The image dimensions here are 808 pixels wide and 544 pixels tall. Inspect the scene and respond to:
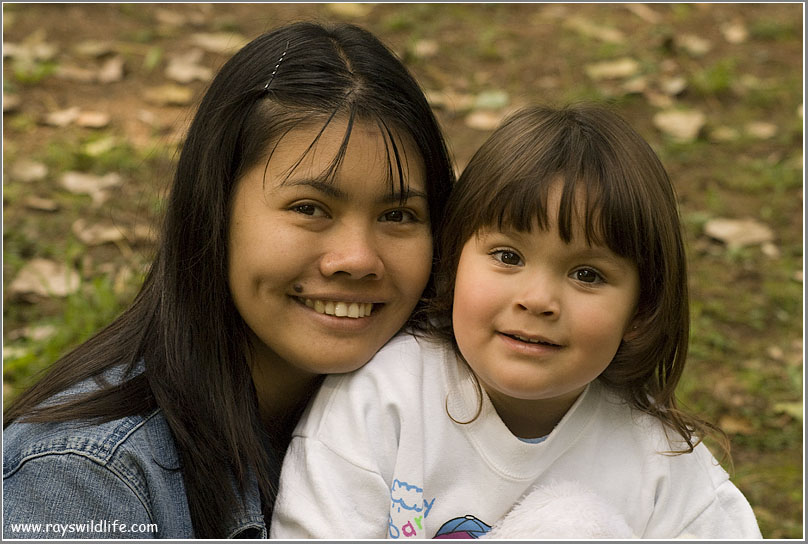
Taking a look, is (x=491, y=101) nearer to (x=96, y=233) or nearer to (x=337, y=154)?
(x=96, y=233)

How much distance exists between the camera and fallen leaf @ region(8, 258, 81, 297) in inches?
102

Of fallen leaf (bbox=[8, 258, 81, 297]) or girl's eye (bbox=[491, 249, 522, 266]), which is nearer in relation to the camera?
girl's eye (bbox=[491, 249, 522, 266])

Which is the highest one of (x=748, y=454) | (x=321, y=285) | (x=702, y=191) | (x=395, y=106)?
(x=395, y=106)

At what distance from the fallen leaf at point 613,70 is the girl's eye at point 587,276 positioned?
2.61 m

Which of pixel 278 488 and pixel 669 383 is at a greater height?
pixel 669 383

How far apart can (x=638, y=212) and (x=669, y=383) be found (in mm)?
385

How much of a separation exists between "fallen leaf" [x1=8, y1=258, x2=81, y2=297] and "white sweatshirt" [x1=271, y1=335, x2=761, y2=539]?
1.26 meters

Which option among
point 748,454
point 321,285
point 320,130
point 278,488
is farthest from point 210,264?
point 748,454

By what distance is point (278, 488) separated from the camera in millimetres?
1636

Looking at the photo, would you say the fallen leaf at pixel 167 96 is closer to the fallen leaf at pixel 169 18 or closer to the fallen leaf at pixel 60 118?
the fallen leaf at pixel 60 118

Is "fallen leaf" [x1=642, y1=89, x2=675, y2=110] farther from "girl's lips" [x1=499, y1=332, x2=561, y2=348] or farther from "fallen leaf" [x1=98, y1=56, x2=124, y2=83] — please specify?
"girl's lips" [x1=499, y1=332, x2=561, y2=348]

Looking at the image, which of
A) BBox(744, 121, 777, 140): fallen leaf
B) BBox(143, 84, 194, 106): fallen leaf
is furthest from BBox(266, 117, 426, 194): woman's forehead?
BBox(744, 121, 777, 140): fallen leaf

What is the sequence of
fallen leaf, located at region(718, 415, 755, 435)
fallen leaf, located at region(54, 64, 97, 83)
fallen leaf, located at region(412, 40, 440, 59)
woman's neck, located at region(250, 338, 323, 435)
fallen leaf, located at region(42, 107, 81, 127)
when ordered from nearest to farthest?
woman's neck, located at region(250, 338, 323, 435) → fallen leaf, located at region(718, 415, 755, 435) → fallen leaf, located at region(42, 107, 81, 127) → fallen leaf, located at region(54, 64, 97, 83) → fallen leaf, located at region(412, 40, 440, 59)

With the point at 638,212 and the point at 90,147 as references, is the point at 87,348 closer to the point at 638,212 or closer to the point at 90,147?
the point at 638,212
